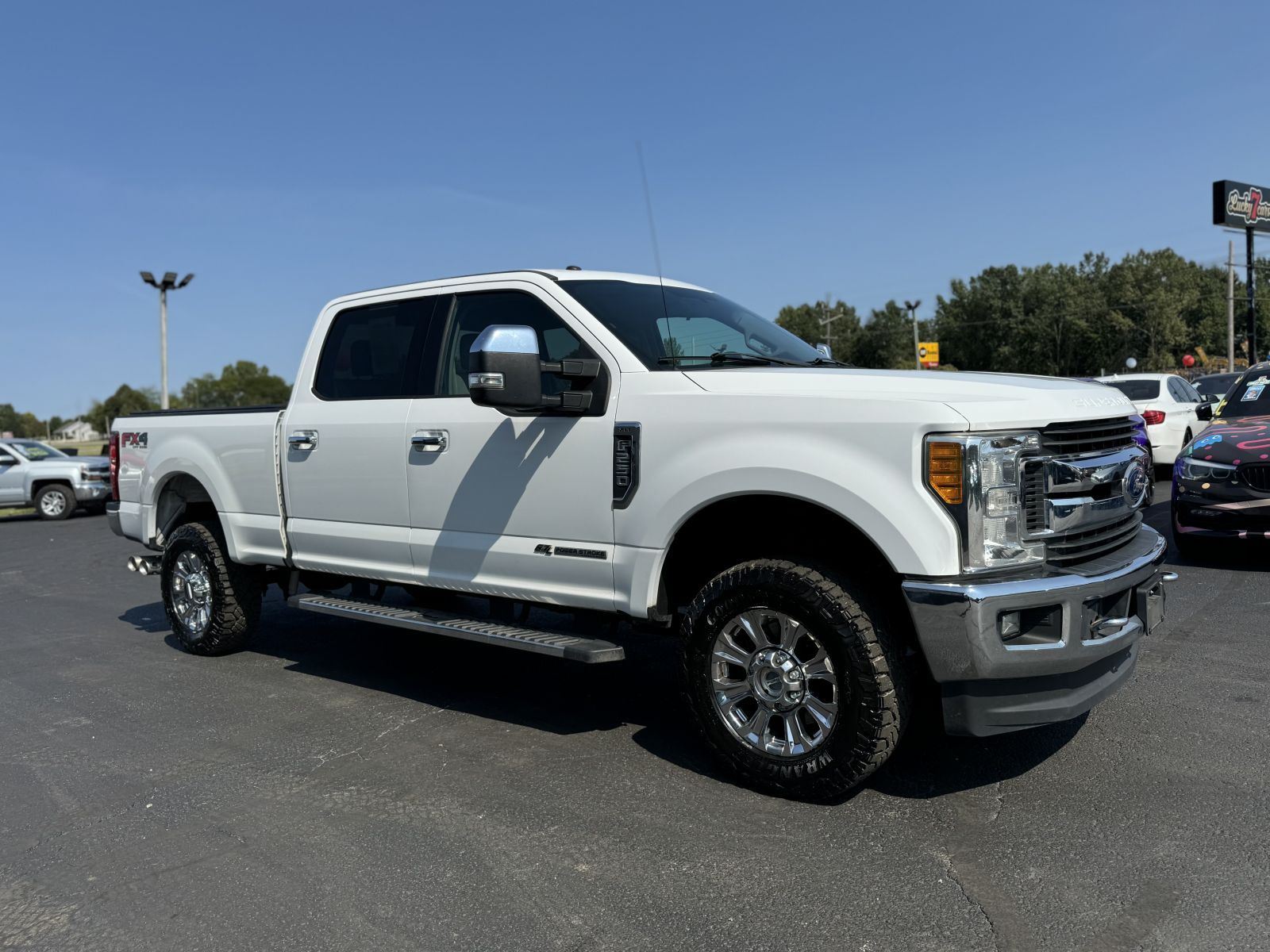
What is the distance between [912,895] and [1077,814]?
91 centimetres

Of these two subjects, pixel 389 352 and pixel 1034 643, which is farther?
pixel 389 352

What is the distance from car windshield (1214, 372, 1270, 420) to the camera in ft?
28.8

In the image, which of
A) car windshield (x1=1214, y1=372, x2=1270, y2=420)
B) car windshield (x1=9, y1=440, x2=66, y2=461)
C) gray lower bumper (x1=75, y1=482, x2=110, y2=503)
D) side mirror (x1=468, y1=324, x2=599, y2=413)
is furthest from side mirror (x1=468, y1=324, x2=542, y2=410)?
car windshield (x1=9, y1=440, x2=66, y2=461)

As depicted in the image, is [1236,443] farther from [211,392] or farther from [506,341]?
[211,392]

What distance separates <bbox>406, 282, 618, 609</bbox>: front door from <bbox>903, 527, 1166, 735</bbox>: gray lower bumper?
1483 millimetres

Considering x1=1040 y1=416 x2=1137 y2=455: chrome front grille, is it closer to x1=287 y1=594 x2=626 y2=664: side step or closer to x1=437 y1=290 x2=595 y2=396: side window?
x1=287 y1=594 x2=626 y2=664: side step

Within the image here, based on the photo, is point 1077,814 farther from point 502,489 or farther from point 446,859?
point 502,489

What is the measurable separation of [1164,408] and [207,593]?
42.4 feet

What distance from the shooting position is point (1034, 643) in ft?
11.4

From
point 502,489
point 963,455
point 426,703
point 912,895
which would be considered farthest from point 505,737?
point 963,455

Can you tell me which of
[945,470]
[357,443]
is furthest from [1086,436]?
[357,443]

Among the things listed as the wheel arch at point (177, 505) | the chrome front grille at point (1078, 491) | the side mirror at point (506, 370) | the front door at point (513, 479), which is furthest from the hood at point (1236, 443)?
the wheel arch at point (177, 505)

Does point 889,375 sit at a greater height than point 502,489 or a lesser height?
greater

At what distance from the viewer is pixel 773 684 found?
3898 millimetres
